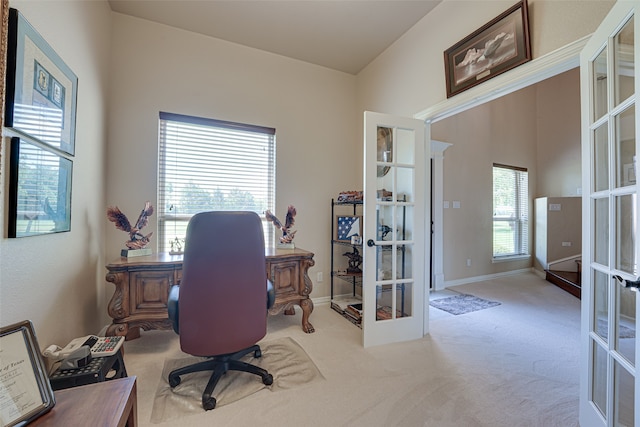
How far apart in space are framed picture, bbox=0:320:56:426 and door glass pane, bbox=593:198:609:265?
2.27 m

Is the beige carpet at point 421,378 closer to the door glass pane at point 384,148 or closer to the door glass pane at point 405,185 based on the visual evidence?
the door glass pane at point 405,185

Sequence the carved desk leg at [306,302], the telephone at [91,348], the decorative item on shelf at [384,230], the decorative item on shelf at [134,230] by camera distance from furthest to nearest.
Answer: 1. the carved desk leg at [306,302]
2. the decorative item on shelf at [384,230]
3. the decorative item on shelf at [134,230]
4. the telephone at [91,348]

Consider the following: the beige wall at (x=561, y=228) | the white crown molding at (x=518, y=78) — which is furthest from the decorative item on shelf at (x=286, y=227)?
the beige wall at (x=561, y=228)

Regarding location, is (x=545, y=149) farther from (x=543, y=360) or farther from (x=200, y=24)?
(x=200, y=24)

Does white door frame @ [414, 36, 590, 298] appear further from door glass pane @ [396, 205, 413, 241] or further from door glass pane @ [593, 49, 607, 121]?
door glass pane @ [396, 205, 413, 241]

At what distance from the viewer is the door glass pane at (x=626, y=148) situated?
112 cm

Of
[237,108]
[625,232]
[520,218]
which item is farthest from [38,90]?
[520,218]

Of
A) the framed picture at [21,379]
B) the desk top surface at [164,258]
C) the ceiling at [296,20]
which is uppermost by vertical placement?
the ceiling at [296,20]

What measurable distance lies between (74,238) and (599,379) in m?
3.18

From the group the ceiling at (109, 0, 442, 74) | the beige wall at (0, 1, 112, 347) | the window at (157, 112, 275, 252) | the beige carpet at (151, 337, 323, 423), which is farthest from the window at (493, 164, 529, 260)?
the beige wall at (0, 1, 112, 347)

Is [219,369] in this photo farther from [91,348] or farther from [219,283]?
[91,348]

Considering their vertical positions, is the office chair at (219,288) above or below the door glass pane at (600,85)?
below

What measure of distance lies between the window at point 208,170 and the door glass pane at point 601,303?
102 inches

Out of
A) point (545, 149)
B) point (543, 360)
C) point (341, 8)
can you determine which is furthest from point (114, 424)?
point (545, 149)
